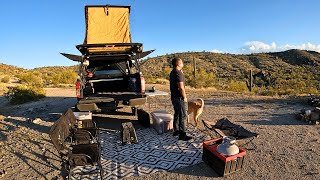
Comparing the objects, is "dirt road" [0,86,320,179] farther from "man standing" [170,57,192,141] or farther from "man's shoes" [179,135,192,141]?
"man standing" [170,57,192,141]

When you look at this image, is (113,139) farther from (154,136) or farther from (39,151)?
(39,151)

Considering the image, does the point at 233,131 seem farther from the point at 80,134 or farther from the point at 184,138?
the point at 80,134

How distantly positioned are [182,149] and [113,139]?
173 centimetres

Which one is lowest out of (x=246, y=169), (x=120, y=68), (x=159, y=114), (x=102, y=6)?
(x=246, y=169)

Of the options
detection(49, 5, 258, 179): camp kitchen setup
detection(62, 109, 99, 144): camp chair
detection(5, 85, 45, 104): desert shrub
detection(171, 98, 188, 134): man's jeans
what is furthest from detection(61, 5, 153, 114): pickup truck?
detection(5, 85, 45, 104): desert shrub

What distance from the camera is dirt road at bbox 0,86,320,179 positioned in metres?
3.97

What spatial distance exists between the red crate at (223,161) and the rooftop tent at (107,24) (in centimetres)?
540

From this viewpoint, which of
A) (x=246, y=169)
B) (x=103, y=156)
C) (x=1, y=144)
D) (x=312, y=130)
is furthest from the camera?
(x=312, y=130)

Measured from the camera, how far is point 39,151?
5.12 meters

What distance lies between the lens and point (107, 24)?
8.13 meters

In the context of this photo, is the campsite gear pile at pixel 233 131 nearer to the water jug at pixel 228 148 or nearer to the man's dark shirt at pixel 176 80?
the water jug at pixel 228 148

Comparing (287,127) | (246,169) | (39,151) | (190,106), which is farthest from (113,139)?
(287,127)

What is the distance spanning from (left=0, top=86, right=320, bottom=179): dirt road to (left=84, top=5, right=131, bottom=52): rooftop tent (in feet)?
9.51

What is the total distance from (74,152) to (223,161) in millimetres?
2322
